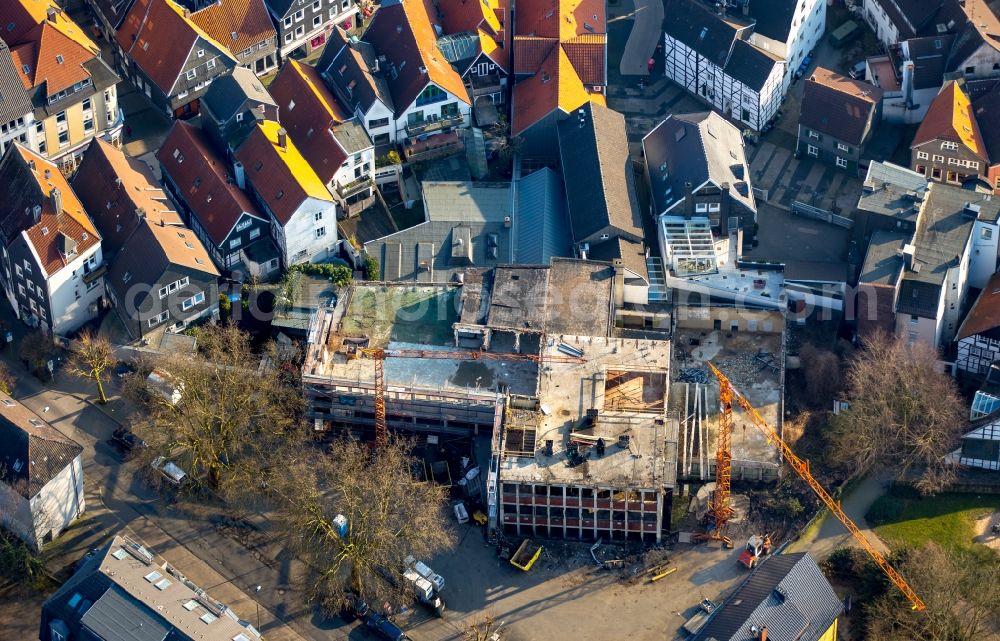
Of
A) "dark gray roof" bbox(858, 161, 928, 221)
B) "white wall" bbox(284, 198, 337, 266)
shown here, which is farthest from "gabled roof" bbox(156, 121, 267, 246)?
"dark gray roof" bbox(858, 161, 928, 221)

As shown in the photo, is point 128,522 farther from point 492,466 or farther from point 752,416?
point 752,416

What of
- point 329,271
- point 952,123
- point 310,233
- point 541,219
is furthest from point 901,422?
point 310,233

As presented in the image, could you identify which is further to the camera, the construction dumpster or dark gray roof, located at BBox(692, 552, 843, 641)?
the construction dumpster

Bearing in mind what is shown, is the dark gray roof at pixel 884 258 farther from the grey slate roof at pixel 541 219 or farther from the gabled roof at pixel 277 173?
the gabled roof at pixel 277 173

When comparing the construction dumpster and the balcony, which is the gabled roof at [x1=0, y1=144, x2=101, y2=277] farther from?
the construction dumpster

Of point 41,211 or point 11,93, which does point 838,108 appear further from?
point 11,93

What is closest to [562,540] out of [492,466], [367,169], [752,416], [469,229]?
[492,466]

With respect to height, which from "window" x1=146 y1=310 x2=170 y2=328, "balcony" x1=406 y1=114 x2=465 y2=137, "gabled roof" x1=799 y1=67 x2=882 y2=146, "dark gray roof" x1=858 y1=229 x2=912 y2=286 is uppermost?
"gabled roof" x1=799 y1=67 x2=882 y2=146

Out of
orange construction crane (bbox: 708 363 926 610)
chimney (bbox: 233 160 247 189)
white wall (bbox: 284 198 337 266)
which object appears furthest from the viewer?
chimney (bbox: 233 160 247 189)
